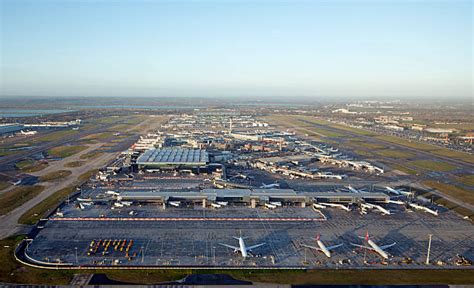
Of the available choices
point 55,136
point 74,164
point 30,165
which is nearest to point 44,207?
point 74,164

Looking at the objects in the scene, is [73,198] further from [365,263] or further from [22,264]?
[365,263]

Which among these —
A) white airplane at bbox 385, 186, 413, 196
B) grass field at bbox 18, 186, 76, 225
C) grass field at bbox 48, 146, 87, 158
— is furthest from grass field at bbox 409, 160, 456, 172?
grass field at bbox 48, 146, 87, 158

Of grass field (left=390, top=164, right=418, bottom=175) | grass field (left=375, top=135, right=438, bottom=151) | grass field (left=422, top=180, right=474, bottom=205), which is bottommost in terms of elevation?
grass field (left=422, top=180, right=474, bottom=205)

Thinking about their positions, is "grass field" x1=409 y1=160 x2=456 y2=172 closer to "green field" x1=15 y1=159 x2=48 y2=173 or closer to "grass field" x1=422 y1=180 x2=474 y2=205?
"grass field" x1=422 y1=180 x2=474 y2=205

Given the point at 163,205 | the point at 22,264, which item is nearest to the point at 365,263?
the point at 163,205

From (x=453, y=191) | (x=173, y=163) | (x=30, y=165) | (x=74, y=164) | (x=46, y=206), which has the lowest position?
(x=453, y=191)

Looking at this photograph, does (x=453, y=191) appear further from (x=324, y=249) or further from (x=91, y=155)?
(x=91, y=155)
